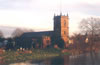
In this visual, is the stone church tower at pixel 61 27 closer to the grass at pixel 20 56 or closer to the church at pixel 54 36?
the church at pixel 54 36

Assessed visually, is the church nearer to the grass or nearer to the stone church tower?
the stone church tower

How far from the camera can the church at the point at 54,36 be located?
68188 millimetres

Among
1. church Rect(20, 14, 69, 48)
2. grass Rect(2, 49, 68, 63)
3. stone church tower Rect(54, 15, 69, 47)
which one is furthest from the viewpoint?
stone church tower Rect(54, 15, 69, 47)

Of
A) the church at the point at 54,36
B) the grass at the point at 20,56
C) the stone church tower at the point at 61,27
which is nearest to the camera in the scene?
the grass at the point at 20,56

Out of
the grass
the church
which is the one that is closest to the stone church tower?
the church

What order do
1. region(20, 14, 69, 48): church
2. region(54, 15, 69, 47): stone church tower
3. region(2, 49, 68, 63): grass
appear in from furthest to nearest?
region(54, 15, 69, 47): stone church tower < region(20, 14, 69, 48): church < region(2, 49, 68, 63): grass

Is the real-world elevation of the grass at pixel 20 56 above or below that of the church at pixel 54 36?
below

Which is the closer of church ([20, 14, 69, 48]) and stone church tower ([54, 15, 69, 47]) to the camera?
Result: church ([20, 14, 69, 48])

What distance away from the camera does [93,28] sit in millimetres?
62938

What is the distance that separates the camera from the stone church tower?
7138 centimetres

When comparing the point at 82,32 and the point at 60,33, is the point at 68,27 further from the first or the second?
the point at 82,32

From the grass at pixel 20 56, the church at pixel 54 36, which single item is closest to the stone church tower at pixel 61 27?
the church at pixel 54 36

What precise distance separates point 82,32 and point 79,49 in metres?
10.5

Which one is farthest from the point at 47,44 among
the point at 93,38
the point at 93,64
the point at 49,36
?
the point at 93,64
